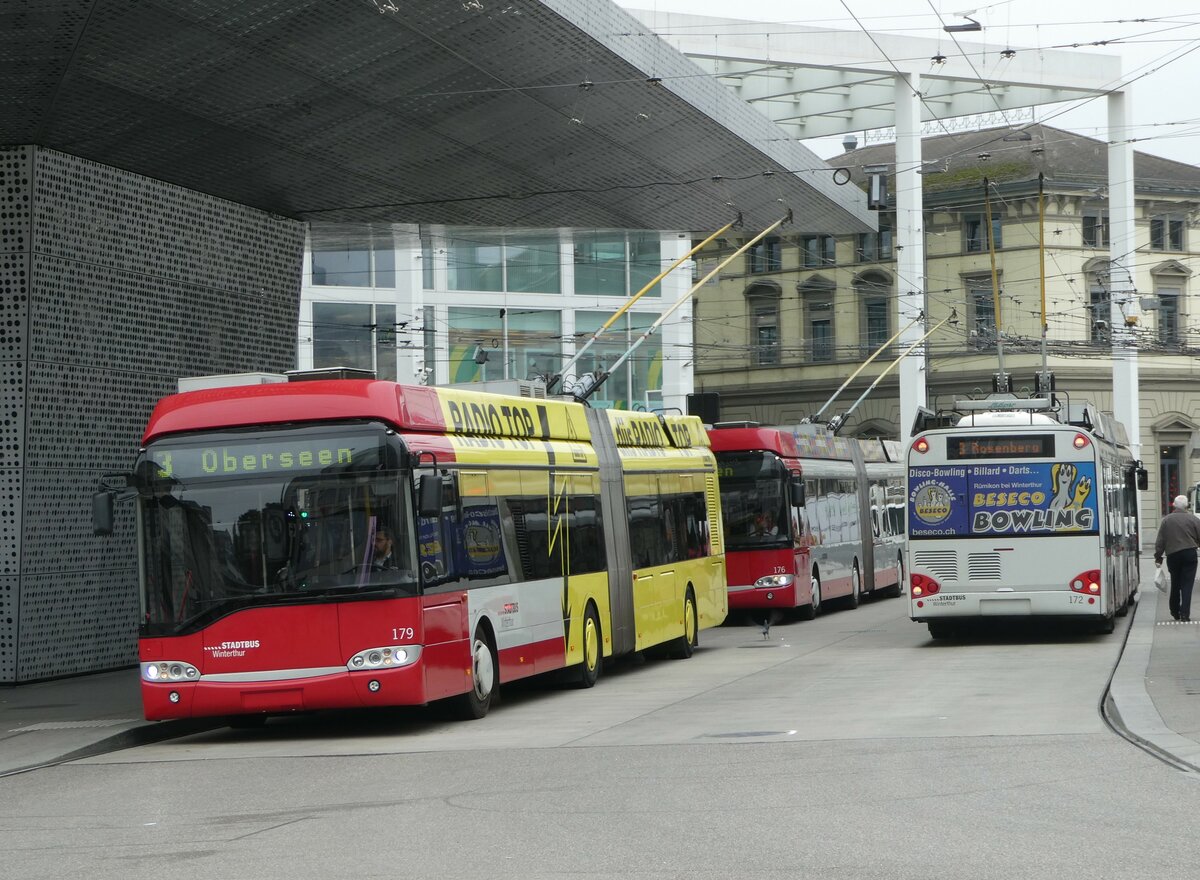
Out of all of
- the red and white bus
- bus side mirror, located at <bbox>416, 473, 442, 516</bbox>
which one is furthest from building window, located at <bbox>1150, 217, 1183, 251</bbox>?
bus side mirror, located at <bbox>416, 473, 442, 516</bbox>

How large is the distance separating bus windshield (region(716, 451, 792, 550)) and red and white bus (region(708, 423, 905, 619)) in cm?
2

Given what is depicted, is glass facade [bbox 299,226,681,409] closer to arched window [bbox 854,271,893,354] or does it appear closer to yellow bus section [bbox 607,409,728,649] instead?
arched window [bbox 854,271,893,354]

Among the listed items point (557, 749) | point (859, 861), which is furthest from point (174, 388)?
point (859, 861)

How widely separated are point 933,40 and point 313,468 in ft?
116

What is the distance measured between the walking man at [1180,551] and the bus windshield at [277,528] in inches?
524

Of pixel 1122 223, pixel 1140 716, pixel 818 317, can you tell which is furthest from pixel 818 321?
pixel 1140 716

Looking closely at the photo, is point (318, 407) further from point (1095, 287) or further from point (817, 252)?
point (817, 252)

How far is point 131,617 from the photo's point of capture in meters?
20.5

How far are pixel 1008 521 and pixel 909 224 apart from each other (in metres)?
26.6

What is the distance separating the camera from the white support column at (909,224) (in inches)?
1815

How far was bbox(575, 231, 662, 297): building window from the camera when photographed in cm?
4944

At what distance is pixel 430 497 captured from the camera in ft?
46.7

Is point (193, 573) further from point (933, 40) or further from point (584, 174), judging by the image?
point (933, 40)

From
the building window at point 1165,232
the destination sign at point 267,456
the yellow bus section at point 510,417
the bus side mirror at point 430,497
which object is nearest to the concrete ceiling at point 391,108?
the yellow bus section at point 510,417
